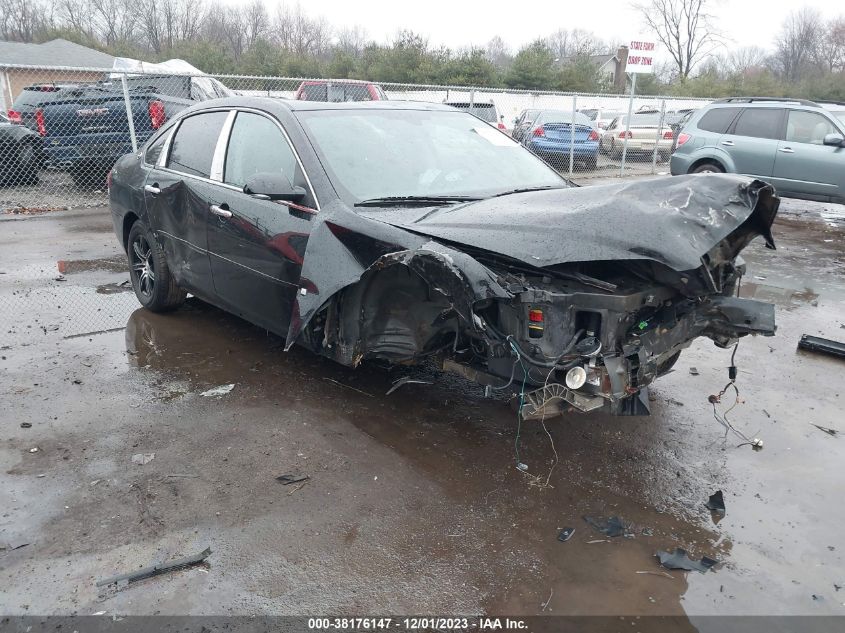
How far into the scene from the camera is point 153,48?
59969 mm

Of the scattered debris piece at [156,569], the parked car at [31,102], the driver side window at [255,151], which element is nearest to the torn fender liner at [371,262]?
the driver side window at [255,151]

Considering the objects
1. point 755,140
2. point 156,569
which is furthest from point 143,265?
point 755,140

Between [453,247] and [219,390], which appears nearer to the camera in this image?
[453,247]

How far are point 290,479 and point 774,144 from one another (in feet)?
36.3

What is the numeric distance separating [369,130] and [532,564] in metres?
2.93

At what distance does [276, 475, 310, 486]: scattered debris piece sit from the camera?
3.52 meters

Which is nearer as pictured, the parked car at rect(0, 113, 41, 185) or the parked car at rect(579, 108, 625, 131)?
the parked car at rect(0, 113, 41, 185)

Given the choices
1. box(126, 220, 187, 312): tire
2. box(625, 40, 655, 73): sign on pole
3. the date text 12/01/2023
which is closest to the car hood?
the date text 12/01/2023

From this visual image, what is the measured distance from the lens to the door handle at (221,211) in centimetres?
463

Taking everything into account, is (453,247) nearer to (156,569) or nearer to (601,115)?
(156,569)

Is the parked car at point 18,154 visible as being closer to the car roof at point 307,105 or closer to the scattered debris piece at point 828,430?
the car roof at point 307,105

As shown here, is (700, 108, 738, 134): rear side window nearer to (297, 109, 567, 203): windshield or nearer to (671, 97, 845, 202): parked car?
(671, 97, 845, 202): parked car

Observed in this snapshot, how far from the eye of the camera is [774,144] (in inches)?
452

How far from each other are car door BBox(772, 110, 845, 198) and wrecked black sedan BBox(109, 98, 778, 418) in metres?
8.22
